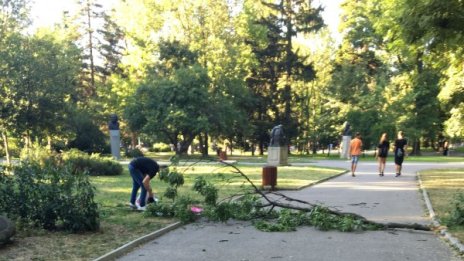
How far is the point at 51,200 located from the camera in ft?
27.3

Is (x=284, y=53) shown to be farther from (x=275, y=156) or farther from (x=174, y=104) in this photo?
(x=275, y=156)

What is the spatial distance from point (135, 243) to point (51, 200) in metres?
1.81

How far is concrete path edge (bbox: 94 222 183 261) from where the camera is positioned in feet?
22.1

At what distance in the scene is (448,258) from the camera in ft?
22.7

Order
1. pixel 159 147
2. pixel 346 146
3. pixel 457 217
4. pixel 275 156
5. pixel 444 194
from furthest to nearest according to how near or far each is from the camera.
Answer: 1. pixel 159 147
2. pixel 346 146
3. pixel 275 156
4. pixel 444 194
5. pixel 457 217

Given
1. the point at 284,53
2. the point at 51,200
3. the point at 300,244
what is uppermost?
the point at 284,53

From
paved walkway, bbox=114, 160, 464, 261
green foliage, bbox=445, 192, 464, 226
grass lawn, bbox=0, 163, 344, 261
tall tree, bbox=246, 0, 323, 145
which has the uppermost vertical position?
tall tree, bbox=246, 0, 323, 145

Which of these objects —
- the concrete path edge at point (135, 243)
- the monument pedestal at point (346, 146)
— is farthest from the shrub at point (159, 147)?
the concrete path edge at point (135, 243)

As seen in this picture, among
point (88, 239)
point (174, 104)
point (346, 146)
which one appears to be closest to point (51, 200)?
point (88, 239)

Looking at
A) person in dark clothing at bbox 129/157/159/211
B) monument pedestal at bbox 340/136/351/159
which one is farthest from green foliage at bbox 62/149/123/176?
monument pedestal at bbox 340/136/351/159

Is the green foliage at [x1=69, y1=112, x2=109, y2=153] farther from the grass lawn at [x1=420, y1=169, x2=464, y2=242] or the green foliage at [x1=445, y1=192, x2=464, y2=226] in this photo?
the green foliage at [x1=445, y1=192, x2=464, y2=226]

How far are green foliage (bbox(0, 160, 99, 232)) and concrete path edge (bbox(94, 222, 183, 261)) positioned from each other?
1.03 metres

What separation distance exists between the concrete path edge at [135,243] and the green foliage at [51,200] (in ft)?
3.37

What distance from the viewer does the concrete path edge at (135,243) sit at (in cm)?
674
